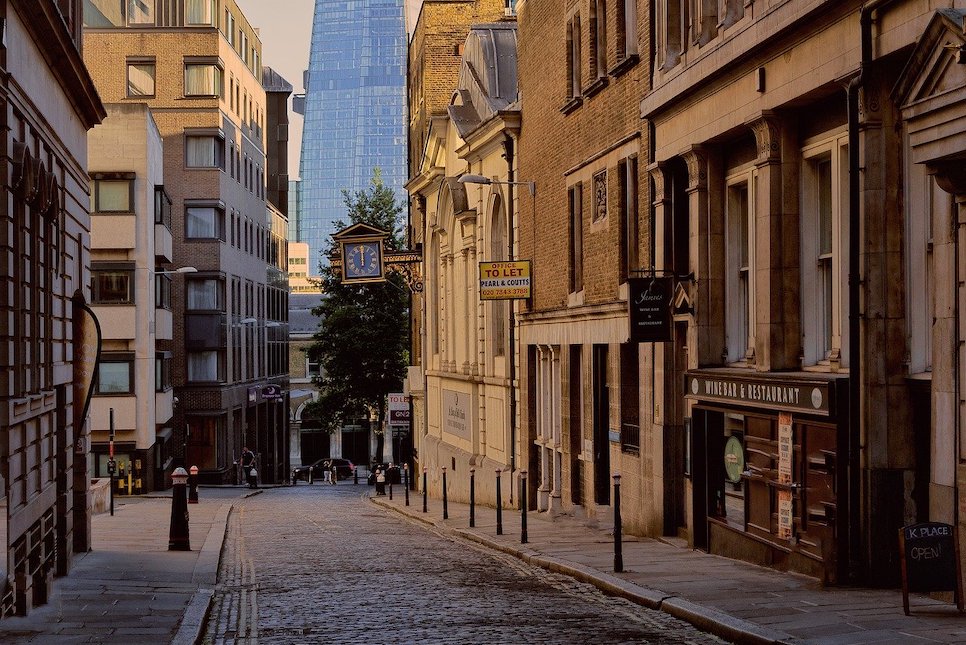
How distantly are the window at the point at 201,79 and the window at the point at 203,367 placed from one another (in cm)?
1211

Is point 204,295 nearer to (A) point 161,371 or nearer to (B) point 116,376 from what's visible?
(A) point 161,371

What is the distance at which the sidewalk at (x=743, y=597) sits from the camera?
11.9 meters

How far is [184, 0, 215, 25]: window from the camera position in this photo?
6944 centimetres

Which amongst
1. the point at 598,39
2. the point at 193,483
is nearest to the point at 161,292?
the point at 193,483

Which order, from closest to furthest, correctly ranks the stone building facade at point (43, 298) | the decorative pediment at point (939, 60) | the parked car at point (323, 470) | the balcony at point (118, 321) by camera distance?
the decorative pediment at point (939, 60)
the stone building facade at point (43, 298)
the balcony at point (118, 321)
the parked car at point (323, 470)

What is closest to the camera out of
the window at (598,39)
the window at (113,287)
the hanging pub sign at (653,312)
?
the hanging pub sign at (653,312)

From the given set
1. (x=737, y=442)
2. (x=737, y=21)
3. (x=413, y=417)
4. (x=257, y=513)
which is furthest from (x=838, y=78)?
(x=413, y=417)

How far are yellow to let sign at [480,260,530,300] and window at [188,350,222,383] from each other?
118 feet

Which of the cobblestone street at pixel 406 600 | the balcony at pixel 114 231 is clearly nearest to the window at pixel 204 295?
the balcony at pixel 114 231

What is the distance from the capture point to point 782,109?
17359mm

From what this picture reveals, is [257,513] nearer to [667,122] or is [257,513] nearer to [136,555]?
[136,555]

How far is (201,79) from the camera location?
6806 cm

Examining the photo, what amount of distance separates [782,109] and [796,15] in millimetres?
1447

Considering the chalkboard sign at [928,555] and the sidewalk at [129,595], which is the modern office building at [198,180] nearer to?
the sidewalk at [129,595]
